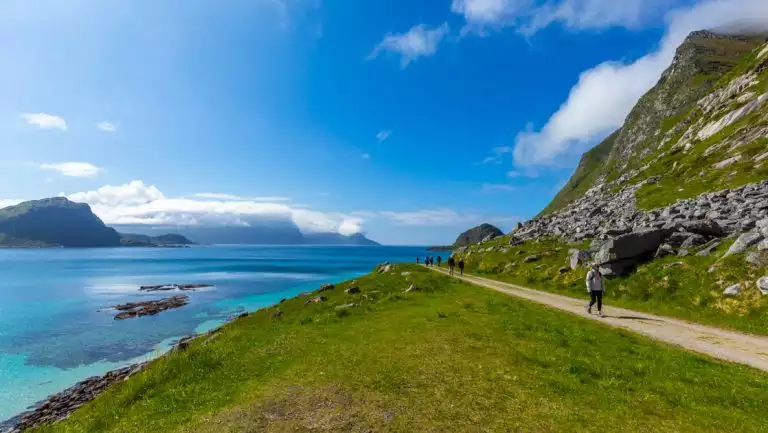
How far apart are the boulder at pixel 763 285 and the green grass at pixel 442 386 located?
1076 centimetres

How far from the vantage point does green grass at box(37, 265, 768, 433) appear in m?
10.8

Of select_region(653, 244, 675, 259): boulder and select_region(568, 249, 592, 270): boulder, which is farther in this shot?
select_region(568, 249, 592, 270): boulder

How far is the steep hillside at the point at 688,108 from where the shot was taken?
3568 inches

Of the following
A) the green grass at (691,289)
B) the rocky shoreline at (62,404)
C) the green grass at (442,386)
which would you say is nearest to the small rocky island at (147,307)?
the rocky shoreline at (62,404)

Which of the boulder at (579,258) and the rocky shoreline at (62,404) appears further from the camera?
the boulder at (579,258)

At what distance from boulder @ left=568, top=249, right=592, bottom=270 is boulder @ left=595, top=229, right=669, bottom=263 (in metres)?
5.24

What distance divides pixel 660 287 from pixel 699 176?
52076 mm

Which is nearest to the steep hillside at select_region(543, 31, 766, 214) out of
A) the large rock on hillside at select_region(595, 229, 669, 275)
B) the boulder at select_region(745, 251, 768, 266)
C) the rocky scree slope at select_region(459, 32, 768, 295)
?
the rocky scree slope at select_region(459, 32, 768, 295)

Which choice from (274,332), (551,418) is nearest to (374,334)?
(274,332)

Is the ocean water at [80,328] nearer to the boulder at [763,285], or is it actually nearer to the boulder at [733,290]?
the boulder at [733,290]

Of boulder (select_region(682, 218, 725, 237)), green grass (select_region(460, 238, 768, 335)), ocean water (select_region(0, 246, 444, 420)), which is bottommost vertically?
ocean water (select_region(0, 246, 444, 420))

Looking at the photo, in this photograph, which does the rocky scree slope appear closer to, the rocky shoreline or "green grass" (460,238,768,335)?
"green grass" (460,238,768,335)

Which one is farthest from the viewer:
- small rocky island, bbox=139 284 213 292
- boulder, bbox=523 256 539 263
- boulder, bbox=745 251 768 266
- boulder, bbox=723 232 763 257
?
small rocky island, bbox=139 284 213 292

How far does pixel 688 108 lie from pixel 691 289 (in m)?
161
